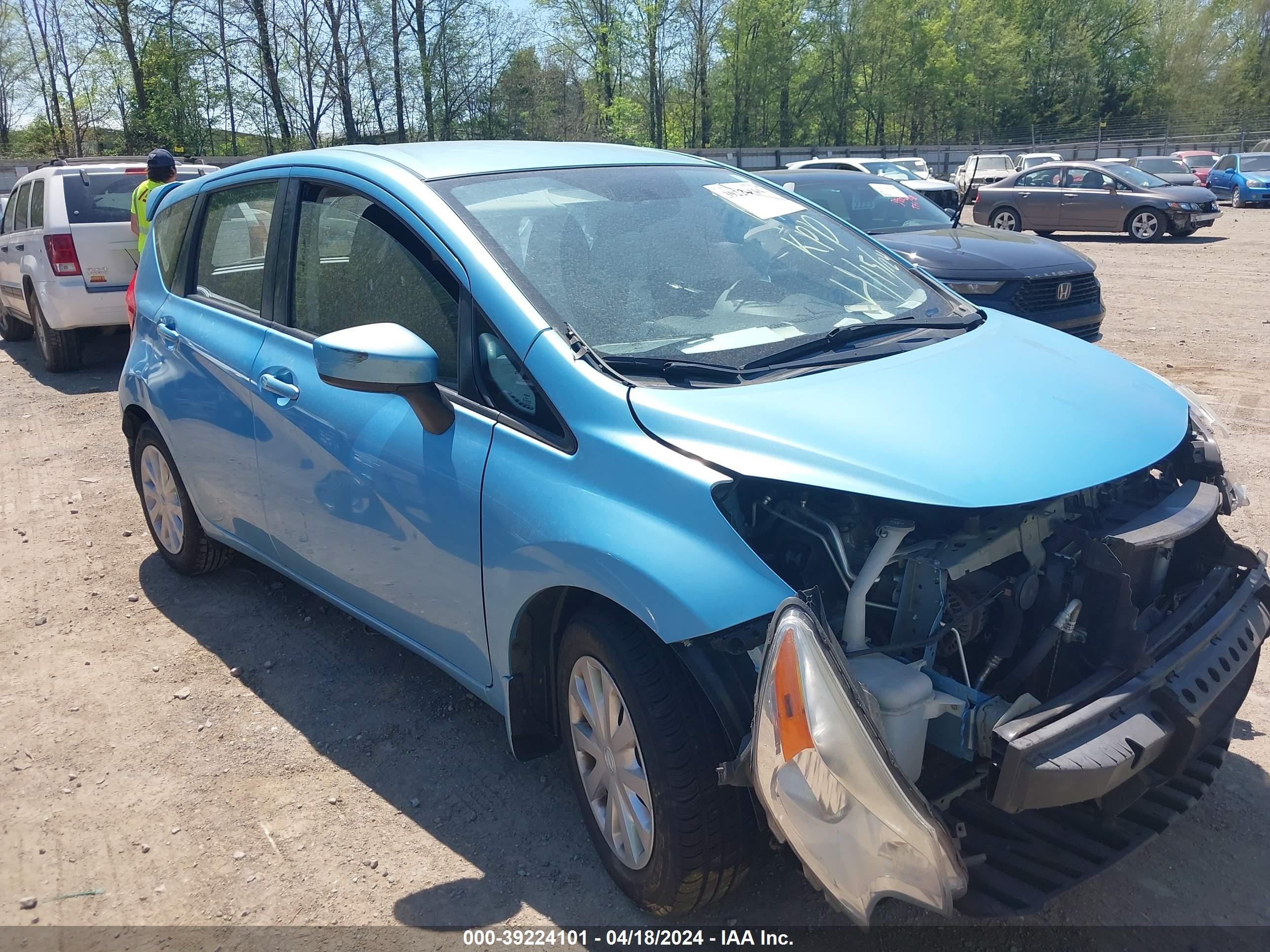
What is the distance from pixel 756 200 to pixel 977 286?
5.06m

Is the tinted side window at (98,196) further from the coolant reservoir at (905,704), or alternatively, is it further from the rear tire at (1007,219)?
the rear tire at (1007,219)

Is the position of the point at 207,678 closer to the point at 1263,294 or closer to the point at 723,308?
the point at 723,308

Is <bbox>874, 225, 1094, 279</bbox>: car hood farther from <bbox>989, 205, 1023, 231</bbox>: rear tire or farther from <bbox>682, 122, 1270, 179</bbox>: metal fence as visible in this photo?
<bbox>682, 122, 1270, 179</bbox>: metal fence

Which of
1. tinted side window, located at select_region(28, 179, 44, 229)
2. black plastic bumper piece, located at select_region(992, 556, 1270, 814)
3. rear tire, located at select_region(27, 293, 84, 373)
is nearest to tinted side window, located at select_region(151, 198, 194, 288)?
black plastic bumper piece, located at select_region(992, 556, 1270, 814)

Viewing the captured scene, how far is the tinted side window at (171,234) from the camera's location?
4.28 meters

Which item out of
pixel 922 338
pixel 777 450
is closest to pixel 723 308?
pixel 922 338

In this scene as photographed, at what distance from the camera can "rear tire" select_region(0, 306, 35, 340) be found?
11359mm

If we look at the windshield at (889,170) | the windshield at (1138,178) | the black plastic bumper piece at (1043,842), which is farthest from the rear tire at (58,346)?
the windshield at (1138,178)

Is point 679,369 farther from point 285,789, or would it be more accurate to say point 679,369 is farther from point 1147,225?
point 1147,225

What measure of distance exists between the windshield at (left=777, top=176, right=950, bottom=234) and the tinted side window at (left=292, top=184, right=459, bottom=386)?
6.82 metres

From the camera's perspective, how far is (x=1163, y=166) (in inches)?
995

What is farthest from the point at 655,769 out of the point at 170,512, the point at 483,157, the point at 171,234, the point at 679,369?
the point at 171,234

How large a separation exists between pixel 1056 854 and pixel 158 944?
7.24 ft

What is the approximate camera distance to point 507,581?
2.56 m
